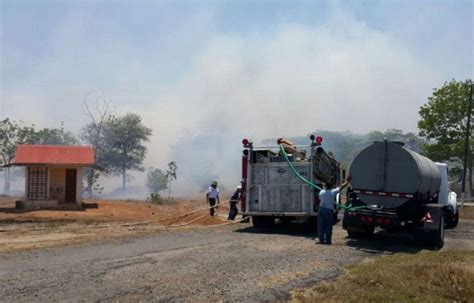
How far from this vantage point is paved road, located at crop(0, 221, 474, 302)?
7.96 metres

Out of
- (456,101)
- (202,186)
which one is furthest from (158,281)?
(202,186)

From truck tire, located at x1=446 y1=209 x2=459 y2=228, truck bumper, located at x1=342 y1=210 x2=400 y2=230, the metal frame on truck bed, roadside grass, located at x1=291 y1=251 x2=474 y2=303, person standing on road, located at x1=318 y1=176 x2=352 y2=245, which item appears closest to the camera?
roadside grass, located at x1=291 y1=251 x2=474 y2=303

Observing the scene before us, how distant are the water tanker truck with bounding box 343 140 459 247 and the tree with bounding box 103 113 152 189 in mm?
55294

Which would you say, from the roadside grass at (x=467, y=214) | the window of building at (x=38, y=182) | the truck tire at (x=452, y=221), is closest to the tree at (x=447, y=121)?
the roadside grass at (x=467, y=214)

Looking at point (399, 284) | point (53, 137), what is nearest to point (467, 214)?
point (399, 284)

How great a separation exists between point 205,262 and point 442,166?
13.8 metres

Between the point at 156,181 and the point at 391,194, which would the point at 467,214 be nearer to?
the point at 391,194

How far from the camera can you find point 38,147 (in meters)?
30.7

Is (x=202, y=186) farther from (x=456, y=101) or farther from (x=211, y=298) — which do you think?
(x=211, y=298)

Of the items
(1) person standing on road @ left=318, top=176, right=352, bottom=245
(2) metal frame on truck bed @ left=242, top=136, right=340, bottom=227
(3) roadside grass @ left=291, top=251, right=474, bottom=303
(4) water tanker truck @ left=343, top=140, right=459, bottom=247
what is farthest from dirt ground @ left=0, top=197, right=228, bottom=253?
(3) roadside grass @ left=291, top=251, right=474, bottom=303

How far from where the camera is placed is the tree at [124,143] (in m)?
69.2

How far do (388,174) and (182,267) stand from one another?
7310mm

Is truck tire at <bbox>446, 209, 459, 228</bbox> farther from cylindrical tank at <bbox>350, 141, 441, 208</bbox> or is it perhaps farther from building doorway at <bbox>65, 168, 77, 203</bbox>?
building doorway at <bbox>65, 168, 77, 203</bbox>

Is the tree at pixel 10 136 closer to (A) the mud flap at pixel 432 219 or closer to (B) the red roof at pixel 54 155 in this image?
(B) the red roof at pixel 54 155
